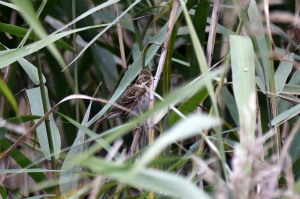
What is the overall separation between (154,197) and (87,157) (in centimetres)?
82

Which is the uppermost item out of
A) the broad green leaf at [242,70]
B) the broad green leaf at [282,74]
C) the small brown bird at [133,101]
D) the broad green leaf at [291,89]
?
the broad green leaf at [242,70]

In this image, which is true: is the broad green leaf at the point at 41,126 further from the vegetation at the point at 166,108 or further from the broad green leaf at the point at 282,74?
the broad green leaf at the point at 282,74

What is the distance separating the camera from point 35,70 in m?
1.83

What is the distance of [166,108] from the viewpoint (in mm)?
1686

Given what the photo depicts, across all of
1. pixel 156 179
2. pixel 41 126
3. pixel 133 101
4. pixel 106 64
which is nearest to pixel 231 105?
pixel 41 126

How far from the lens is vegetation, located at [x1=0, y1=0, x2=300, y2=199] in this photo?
796mm

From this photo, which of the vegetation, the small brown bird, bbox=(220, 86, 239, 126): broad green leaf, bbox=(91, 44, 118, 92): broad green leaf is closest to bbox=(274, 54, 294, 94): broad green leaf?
the vegetation

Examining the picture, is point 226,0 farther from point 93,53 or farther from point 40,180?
point 40,180

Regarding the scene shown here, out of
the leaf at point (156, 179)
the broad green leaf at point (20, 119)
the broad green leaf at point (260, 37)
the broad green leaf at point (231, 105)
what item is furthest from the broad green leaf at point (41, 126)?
the leaf at point (156, 179)

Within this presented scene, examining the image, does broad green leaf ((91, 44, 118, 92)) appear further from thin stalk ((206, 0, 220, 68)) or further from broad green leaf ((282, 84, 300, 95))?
broad green leaf ((282, 84, 300, 95))

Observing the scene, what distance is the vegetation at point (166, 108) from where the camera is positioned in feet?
2.61

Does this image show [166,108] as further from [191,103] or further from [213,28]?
[213,28]

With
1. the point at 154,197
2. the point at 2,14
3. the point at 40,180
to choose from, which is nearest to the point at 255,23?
the point at 154,197

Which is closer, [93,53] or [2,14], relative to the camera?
[93,53]
